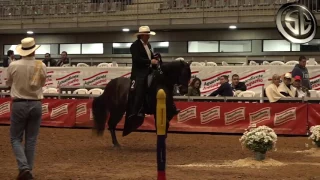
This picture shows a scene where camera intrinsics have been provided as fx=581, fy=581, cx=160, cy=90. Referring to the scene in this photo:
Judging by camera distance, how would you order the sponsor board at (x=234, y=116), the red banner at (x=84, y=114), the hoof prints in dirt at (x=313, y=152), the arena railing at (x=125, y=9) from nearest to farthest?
the hoof prints in dirt at (x=313, y=152)
the sponsor board at (x=234, y=116)
the red banner at (x=84, y=114)
the arena railing at (x=125, y=9)

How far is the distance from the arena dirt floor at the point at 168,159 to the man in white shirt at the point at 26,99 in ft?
1.85

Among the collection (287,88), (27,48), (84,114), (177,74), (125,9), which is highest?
(125,9)

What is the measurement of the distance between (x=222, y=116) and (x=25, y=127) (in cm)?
864

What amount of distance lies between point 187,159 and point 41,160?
8.97 feet

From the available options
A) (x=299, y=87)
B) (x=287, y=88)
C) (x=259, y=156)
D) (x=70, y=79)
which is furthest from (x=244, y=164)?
(x=70, y=79)

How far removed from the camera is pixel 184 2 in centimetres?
2828

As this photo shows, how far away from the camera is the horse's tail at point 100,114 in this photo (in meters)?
13.6

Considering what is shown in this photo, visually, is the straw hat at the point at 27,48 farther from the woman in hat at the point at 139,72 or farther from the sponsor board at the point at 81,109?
the sponsor board at the point at 81,109

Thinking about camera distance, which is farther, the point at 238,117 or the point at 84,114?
the point at 84,114

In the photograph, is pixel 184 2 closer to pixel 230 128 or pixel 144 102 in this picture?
pixel 230 128

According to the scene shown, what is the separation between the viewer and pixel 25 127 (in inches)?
330

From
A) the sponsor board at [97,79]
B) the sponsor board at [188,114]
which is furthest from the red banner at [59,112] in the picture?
the sponsor board at [97,79]

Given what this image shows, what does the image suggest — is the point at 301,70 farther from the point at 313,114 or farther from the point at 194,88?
the point at 194,88

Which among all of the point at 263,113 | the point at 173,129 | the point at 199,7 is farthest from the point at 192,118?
the point at 199,7
